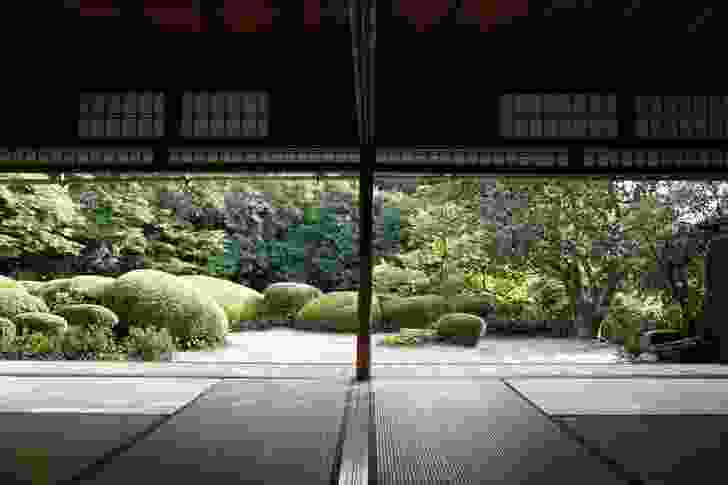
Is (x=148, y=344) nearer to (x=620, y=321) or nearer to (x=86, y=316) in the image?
(x=86, y=316)

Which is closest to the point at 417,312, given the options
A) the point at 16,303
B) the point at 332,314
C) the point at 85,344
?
the point at 332,314

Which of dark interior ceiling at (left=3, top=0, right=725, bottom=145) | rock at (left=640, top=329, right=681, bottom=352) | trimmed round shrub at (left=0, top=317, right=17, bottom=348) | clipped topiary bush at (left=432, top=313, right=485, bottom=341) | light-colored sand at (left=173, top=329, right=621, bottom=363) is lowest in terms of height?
light-colored sand at (left=173, top=329, right=621, bottom=363)

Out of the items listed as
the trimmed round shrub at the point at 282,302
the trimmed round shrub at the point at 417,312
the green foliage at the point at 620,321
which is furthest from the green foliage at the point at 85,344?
the green foliage at the point at 620,321

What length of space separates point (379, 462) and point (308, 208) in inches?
675

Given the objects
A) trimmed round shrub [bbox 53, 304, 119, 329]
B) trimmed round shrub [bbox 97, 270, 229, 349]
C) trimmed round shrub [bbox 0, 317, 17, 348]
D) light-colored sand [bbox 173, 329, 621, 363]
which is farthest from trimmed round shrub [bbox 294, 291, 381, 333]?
trimmed round shrub [bbox 0, 317, 17, 348]

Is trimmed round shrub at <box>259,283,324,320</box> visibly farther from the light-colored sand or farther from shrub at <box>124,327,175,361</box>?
shrub at <box>124,327,175,361</box>

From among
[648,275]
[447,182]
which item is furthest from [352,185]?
[648,275]

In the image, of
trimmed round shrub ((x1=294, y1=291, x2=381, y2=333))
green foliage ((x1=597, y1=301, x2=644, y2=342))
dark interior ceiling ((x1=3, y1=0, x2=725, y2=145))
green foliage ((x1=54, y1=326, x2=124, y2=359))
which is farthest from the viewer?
trimmed round shrub ((x1=294, y1=291, x2=381, y2=333))

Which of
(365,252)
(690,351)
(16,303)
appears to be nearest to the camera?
(365,252)

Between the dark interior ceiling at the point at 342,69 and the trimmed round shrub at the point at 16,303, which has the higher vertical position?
the dark interior ceiling at the point at 342,69

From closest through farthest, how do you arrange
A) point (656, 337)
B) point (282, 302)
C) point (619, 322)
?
point (656, 337) → point (619, 322) → point (282, 302)

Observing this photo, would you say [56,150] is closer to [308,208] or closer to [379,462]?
[379,462]

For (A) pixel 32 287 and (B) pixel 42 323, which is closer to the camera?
(B) pixel 42 323

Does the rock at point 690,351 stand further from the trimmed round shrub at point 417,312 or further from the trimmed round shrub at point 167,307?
the trimmed round shrub at point 167,307
